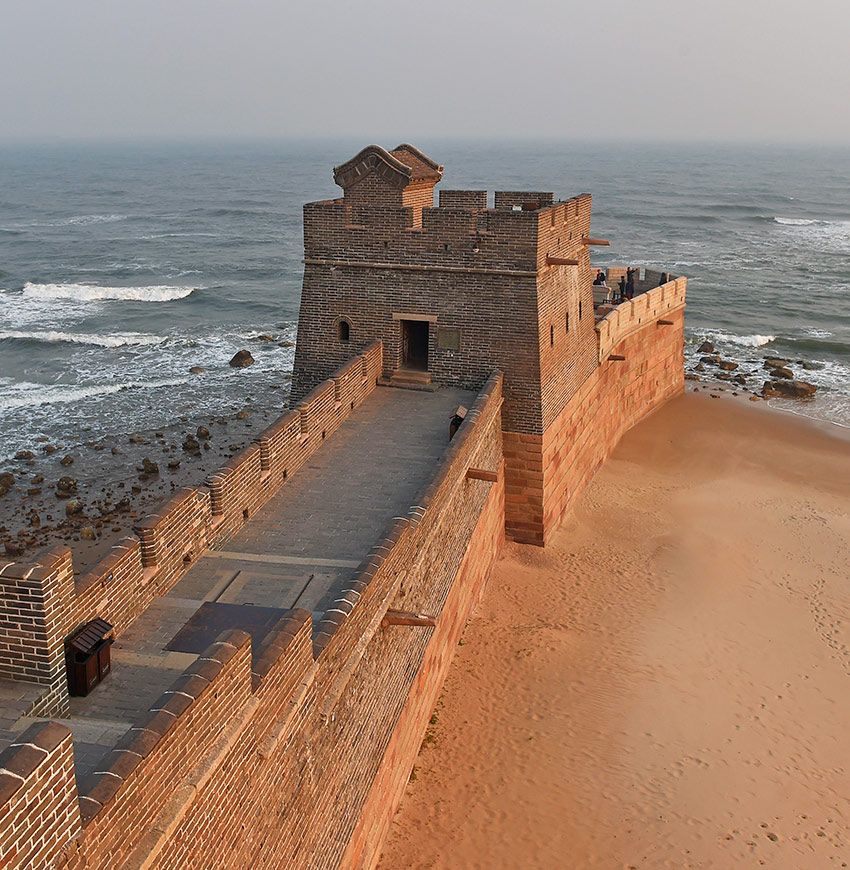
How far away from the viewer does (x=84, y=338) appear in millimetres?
42312

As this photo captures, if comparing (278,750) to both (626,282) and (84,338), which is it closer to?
(626,282)

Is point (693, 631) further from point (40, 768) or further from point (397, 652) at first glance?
point (40, 768)

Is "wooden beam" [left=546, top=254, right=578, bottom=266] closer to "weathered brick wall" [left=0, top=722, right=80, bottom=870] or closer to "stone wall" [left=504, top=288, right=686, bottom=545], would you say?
"stone wall" [left=504, top=288, right=686, bottom=545]

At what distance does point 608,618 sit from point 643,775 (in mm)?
3880

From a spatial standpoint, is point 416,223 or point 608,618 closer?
point 608,618

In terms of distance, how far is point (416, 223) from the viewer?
57.0 feet

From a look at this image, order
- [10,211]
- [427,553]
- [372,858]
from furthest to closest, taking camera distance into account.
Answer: [10,211] < [427,553] < [372,858]

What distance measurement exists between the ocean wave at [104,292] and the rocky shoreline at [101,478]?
77.2 ft

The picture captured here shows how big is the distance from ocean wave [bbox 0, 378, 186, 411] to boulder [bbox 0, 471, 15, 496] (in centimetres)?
811

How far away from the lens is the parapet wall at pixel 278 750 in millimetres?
5004

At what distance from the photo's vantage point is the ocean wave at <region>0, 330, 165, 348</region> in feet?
136

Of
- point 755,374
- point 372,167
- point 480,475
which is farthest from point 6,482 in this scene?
point 755,374

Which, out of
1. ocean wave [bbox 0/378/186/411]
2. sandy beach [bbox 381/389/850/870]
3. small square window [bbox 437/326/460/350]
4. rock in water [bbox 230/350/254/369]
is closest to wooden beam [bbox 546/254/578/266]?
small square window [bbox 437/326/460/350]

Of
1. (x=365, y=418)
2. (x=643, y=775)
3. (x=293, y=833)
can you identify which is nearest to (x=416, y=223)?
(x=365, y=418)
